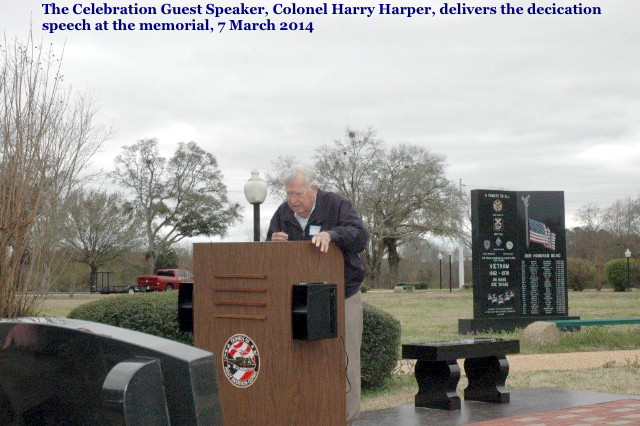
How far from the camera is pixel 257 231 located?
1589cm

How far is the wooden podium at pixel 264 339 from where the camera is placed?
4.50m

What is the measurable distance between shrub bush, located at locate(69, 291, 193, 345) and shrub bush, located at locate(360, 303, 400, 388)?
2006 millimetres

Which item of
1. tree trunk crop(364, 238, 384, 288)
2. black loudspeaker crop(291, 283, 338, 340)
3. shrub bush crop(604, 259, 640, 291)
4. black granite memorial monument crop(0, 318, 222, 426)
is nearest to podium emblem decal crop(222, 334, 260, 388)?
black loudspeaker crop(291, 283, 338, 340)

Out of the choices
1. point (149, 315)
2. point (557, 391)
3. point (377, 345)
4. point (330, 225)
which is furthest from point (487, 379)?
point (330, 225)

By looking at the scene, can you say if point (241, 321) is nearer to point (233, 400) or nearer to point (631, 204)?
point (233, 400)

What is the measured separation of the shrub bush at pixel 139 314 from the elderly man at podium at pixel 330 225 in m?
3.22

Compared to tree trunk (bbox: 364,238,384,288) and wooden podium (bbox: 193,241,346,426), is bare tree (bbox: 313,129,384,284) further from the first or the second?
wooden podium (bbox: 193,241,346,426)

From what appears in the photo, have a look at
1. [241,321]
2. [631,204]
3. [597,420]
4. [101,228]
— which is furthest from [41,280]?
[631,204]

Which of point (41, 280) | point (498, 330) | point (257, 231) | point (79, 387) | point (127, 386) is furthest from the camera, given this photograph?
point (498, 330)

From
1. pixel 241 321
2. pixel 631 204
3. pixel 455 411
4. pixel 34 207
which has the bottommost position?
pixel 455 411

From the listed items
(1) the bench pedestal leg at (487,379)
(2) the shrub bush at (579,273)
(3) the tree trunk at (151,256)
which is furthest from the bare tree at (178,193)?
(1) the bench pedestal leg at (487,379)

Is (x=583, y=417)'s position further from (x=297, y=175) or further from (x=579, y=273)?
(x=579, y=273)

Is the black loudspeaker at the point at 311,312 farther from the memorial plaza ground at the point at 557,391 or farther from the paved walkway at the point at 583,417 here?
the paved walkway at the point at 583,417

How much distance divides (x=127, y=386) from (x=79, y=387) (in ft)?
0.62
